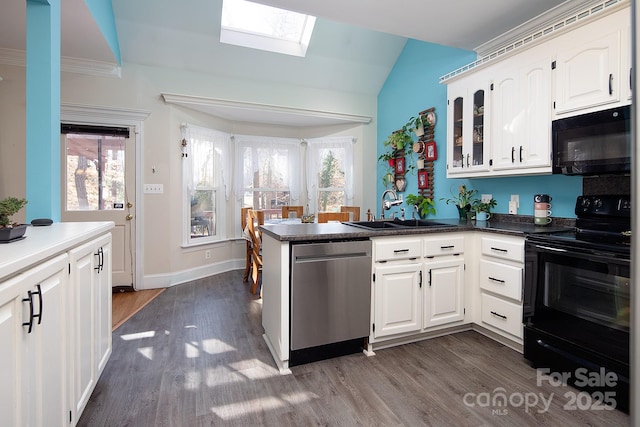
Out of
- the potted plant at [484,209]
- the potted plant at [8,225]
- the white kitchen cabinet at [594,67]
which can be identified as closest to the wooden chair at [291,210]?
the potted plant at [484,209]

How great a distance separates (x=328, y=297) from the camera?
222cm

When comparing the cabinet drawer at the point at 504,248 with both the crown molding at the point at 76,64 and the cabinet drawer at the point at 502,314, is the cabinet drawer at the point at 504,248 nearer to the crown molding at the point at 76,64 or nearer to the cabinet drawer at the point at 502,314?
the cabinet drawer at the point at 502,314

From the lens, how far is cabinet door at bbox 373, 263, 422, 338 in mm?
2387

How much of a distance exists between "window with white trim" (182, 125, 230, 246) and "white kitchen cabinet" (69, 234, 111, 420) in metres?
2.55

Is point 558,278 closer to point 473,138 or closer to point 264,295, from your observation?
point 473,138

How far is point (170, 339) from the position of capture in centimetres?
263

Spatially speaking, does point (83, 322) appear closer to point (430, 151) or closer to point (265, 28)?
point (430, 151)

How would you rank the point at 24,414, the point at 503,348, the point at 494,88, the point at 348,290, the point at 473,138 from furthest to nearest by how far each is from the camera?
the point at 473,138 < the point at 494,88 < the point at 503,348 < the point at 348,290 < the point at 24,414

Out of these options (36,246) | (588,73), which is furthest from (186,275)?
(588,73)

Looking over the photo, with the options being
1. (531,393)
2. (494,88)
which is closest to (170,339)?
(531,393)

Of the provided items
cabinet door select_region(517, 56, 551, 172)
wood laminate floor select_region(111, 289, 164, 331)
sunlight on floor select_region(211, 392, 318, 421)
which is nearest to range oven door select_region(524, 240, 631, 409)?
cabinet door select_region(517, 56, 551, 172)

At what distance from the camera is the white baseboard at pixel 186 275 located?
13.3 feet

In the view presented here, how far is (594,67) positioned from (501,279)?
1521 millimetres

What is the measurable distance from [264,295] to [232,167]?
3.01 meters
